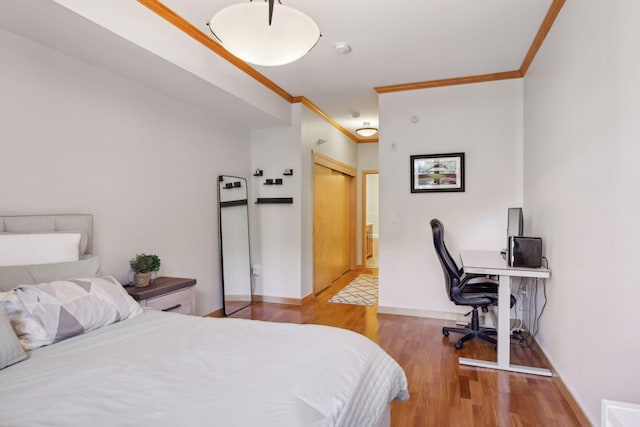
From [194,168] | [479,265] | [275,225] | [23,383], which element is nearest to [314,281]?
[275,225]

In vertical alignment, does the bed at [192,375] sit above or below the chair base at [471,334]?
above

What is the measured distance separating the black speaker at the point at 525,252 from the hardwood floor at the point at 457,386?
82 cm

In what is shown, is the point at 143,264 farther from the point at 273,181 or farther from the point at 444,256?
the point at 444,256

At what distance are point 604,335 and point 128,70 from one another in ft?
11.7

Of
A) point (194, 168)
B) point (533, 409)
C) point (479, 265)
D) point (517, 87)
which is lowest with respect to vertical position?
point (533, 409)

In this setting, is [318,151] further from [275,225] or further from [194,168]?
[194,168]

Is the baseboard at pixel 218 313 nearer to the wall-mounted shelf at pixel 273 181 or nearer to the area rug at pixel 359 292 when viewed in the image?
the area rug at pixel 359 292

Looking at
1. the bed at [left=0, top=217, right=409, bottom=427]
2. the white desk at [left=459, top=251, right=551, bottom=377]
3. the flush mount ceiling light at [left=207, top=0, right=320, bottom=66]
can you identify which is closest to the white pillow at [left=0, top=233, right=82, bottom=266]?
the bed at [left=0, top=217, right=409, bottom=427]

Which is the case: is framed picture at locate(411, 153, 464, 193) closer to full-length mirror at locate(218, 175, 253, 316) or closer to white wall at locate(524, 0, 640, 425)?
white wall at locate(524, 0, 640, 425)

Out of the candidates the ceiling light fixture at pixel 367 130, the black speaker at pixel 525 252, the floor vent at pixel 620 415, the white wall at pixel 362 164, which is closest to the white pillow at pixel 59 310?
the floor vent at pixel 620 415

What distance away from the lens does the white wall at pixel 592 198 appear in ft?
5.10

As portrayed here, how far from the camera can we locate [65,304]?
5.38ft

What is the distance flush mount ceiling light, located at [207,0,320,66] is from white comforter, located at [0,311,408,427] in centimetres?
156

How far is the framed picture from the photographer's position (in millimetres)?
3863
